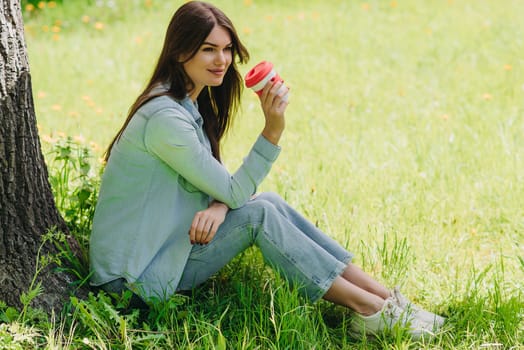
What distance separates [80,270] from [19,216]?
11.9 inches

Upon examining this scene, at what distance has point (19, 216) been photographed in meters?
2.32

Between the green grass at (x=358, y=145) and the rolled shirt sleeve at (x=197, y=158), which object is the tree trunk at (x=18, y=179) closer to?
the green grass at (x=358, y=145)

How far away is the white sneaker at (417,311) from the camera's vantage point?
2453mm

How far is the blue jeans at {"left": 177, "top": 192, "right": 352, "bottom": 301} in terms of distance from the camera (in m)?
2.40

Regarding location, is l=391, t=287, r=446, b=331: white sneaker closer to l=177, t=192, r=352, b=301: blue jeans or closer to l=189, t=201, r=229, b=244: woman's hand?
l=177, t=192, r=352, b=301: blue jeans

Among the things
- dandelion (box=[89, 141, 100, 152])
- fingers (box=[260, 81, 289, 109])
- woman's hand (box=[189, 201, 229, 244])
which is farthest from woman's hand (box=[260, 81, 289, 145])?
dandelion (box=[89, 141, 100, 152])

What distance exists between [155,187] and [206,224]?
0.68 ft

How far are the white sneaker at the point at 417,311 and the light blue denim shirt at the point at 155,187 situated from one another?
627 mm

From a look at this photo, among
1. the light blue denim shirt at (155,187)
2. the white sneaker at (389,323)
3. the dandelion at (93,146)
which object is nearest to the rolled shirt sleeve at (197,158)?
the light blue denim shirt at (155,187)

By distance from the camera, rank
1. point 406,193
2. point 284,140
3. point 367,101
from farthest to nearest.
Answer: point 367,101 → point 284,140 → point 406,193

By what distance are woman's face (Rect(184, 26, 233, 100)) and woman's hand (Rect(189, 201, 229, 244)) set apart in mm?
A: 448

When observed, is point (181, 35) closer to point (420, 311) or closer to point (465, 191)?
point (420, 311)

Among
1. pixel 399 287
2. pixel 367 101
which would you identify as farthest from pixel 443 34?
pixel 399 287

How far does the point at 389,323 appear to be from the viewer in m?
2.41
